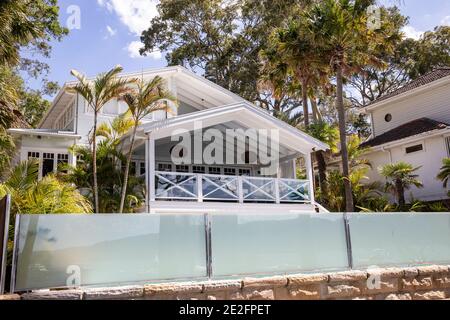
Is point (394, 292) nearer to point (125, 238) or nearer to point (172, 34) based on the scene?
point (125, 238)

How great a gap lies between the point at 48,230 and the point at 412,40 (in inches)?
1526

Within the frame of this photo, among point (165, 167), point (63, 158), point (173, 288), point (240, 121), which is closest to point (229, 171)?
point (165, 167)

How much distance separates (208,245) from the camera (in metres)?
6.85

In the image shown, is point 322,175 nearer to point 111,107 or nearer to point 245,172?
point 245,172

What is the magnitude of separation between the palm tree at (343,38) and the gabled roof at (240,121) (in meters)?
2.55

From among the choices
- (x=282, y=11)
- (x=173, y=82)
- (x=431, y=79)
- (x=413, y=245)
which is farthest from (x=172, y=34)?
(x=413, y=245)

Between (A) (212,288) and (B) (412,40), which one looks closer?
(A) (212,288)

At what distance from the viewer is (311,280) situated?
22.7 feet

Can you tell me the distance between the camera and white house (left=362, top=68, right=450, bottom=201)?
20141mm

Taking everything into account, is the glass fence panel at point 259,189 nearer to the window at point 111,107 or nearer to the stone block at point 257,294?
the window at point 111,107

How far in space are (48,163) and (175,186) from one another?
568 centimetres

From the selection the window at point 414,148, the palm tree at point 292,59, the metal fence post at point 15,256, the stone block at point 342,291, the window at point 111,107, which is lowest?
the stone block at point 342,291

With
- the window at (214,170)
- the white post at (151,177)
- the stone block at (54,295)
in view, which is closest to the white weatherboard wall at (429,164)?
the window at (214,170)

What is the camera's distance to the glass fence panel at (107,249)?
5.75 m
